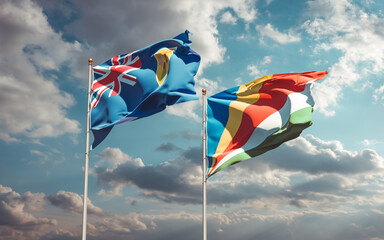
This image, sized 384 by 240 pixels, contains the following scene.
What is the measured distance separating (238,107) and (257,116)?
1417 millimetres

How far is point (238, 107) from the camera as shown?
2908 cm

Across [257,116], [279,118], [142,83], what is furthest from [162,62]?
[279,118]

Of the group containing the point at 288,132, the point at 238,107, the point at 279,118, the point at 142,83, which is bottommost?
the point at 288,132

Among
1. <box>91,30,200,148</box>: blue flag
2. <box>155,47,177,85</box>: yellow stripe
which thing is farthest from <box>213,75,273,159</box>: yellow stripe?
<box>155,47,177,85</box>: yellow stripe

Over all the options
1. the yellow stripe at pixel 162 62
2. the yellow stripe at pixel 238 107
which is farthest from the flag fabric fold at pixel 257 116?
the yellow stripe at pixel 162 62

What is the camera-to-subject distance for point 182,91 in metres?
28.7

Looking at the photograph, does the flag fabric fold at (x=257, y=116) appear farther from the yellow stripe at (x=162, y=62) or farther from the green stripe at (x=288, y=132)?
the yellow stripe at (x=162, y=62)

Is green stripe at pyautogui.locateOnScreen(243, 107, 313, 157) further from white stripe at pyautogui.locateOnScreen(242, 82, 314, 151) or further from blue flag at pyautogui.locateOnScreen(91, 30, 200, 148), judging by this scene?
blue flag at pyautogui.locateOnScreen(91, 30, 200, 148)

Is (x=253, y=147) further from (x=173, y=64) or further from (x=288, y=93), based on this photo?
(x=173, y=64)

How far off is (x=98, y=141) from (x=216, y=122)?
800cm

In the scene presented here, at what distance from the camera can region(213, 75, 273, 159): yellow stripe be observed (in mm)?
28453

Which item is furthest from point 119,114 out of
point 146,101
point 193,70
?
point 193,70

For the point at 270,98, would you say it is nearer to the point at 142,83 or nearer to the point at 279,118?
the point at 279,118

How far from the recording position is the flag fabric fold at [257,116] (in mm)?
28062
